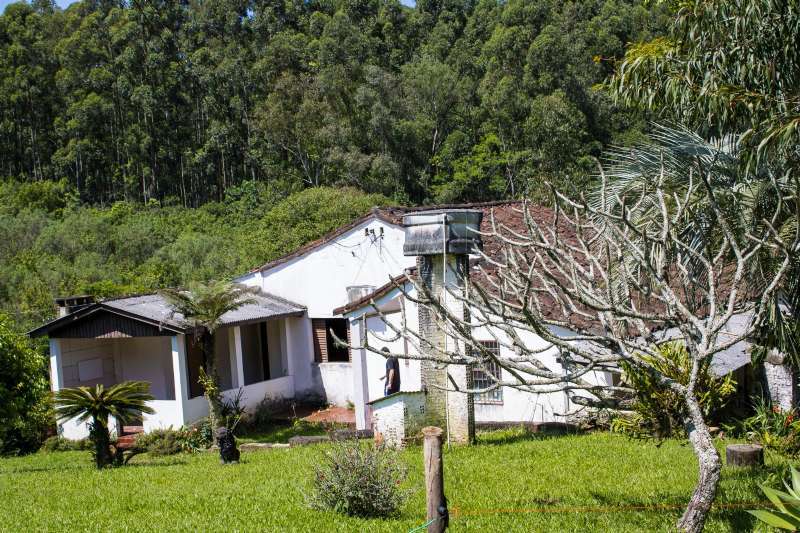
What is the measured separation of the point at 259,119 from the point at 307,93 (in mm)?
4669

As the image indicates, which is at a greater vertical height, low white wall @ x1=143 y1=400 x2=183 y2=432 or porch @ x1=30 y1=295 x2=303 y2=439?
porch @ x1=30 y1=295 x2=303 y2=439

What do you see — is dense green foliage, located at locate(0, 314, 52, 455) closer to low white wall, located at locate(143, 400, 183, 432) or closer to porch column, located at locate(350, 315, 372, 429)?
low white wall, located at locate(143, 400, 183, 432)

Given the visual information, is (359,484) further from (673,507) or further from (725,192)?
(725,192)

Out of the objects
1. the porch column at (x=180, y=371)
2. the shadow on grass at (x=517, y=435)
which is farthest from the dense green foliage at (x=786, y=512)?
the porch column at (x=180, y=371)

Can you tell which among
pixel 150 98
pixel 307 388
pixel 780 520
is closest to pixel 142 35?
pixel 150 98

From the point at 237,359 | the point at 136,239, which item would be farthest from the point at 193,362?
the point at 136,239

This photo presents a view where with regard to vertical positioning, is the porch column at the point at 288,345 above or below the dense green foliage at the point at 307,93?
below

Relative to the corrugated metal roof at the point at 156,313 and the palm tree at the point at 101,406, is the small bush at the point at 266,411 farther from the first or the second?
the palm tree at the point at 101,406

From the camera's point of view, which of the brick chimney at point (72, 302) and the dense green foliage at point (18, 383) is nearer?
the dense green foliage at point (18, 383)

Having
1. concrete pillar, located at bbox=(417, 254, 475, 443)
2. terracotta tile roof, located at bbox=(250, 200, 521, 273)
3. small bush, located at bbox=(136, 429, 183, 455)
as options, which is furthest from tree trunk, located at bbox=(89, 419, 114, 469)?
terracotta tile roof, located at bbox=(250, 200, 521, 273)

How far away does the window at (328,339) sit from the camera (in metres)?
21.4

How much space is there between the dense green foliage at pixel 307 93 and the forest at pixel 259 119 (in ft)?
0.42

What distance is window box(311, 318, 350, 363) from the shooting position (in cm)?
2144

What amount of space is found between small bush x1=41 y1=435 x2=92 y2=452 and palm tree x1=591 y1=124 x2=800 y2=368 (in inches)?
530
